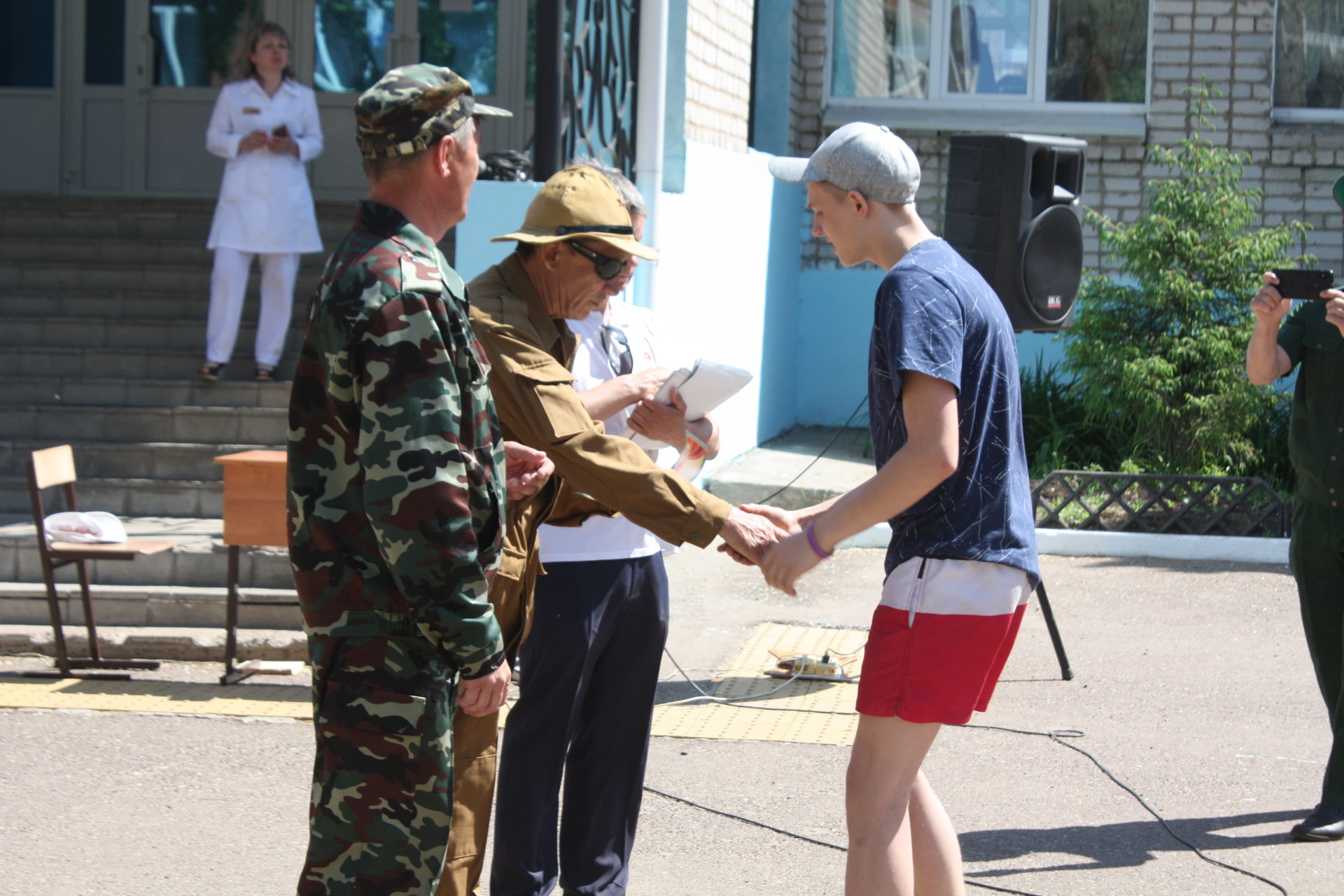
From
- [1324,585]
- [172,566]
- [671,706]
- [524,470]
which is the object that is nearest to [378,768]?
[524,470]

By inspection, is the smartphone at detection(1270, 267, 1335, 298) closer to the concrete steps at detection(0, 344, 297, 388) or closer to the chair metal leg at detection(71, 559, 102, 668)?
the chair metal leg at detection(71, 559, 102, 668)

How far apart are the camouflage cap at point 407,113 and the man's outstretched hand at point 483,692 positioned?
974 millimetres

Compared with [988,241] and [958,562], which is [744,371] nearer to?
Result: [958,562]

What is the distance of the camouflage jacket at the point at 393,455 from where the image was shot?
2441 millimetres

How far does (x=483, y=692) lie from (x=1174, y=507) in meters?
7.50

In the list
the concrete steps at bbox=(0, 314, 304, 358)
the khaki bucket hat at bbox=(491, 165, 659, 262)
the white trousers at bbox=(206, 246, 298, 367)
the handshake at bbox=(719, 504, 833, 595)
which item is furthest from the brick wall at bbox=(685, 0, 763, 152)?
the handshake at bbox=(719, 504, 833, 595)

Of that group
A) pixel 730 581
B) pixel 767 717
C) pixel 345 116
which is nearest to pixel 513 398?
pixel 767 717

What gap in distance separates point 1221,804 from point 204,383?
19.7 feet

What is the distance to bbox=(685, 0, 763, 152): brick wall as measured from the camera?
9.46m

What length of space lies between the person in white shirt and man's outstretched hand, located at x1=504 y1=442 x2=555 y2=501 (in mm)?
368

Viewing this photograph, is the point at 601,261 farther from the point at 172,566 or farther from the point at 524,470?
the point at 172,566

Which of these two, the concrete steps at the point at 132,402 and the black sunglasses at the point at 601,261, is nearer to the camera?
the black sunglasses at the point at 601,261

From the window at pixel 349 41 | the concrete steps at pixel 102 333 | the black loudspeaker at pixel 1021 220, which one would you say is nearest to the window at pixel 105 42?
the window at pixel 349 41

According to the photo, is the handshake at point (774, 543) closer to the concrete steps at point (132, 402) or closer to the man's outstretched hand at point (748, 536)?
the man's outstretched hand at point (748, 536)
